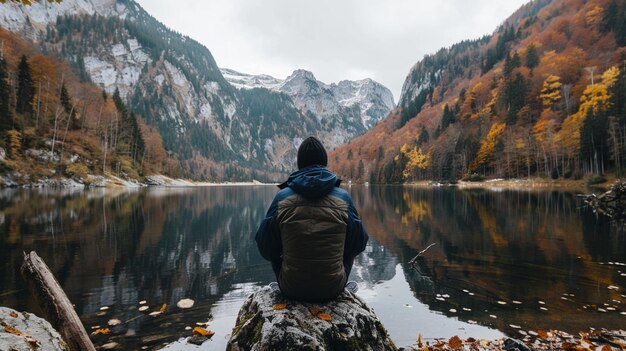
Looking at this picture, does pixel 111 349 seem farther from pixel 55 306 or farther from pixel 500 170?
pixel 500 170

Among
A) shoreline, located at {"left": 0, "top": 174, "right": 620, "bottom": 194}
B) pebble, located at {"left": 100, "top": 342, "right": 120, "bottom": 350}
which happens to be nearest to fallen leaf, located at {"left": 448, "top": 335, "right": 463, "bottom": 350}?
pebble, located at {"left": 100, "top": 342, "right": 120, "bottom": 350}

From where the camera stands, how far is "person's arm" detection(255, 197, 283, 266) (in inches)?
171

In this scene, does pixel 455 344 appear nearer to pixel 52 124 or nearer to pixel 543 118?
pixel 52 124

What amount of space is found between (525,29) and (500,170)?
12471cm

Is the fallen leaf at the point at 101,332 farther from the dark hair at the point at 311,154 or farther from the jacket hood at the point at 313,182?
the dark hair at the point at 311,154

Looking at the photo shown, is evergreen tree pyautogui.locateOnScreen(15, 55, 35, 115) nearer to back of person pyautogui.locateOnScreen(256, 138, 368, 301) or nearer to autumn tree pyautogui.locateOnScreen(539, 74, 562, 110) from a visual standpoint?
back of person pyautogui.locateOnScreen(256, 138, 368, 301)

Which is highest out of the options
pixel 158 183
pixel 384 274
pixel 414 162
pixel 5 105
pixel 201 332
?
pixel 5 105

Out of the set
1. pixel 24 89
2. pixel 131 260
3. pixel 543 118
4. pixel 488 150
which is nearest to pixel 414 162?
pixel 488 150

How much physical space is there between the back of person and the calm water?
3.16 metres

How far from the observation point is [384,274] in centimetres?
1195

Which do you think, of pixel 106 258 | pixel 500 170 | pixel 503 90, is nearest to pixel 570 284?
pixel 106 258

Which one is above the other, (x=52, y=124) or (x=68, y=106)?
(x=68, y=106)

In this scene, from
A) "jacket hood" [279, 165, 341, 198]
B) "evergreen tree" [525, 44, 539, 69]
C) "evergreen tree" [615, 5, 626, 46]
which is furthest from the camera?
"evergreen tree" [525, 44, 539, 69]

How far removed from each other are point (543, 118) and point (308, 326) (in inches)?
4088
